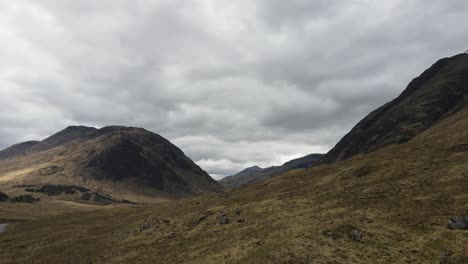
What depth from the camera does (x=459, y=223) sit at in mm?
32062

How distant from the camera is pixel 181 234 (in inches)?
1943

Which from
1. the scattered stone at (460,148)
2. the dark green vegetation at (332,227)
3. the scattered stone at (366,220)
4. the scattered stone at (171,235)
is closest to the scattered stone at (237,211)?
the dark green vegetation at (332,227)

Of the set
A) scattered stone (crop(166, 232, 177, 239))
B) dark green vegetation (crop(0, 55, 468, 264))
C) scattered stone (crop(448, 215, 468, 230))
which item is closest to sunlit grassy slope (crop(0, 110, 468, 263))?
dark green vegetation (crop(0, 55, 468, 264))

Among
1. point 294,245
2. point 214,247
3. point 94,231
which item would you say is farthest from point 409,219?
point 94,231

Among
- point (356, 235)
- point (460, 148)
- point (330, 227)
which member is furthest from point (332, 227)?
point (460, 148)

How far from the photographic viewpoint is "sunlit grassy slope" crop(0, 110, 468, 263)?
30703mm

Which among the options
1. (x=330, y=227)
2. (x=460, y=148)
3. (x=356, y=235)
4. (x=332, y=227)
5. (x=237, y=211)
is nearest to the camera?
(x=356, y=235)

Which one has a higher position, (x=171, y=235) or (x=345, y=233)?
(x=171, y=235)

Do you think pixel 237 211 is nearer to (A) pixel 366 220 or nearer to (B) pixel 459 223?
(A) pixel 366 220

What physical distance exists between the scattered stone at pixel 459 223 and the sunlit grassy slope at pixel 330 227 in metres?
0.70

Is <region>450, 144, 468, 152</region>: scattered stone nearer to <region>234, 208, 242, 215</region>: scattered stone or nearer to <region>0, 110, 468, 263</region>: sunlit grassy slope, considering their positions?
<region>0, 110, 468, 263</region>: sunlit grassy slope

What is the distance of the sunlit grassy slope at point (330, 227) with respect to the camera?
30.7m

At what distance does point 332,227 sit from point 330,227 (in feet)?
0.74

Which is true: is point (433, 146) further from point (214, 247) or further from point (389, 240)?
point (214, 247)
